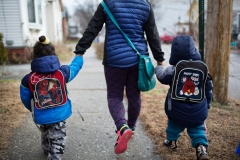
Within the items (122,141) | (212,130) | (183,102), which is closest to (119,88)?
(122,141)

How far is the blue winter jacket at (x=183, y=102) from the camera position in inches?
91.6

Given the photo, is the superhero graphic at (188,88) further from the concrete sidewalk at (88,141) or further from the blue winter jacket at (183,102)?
the concrete sidewalk at (88,141)

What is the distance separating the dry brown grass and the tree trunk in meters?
0.35

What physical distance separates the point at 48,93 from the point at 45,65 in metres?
0.25

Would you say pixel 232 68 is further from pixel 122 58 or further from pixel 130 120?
pixel 122 58

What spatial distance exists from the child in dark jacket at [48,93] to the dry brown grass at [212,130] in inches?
43.5

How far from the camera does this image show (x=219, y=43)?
4039 mm

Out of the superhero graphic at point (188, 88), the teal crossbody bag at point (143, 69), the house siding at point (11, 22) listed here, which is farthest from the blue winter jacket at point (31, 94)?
the house siding at point (11, 22)

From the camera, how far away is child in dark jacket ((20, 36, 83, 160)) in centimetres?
221

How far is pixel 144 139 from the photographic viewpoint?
3.03 metres

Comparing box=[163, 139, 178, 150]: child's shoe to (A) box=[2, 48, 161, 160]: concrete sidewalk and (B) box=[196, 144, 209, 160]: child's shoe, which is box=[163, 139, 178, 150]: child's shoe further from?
(B) box=[196, 144, 209, 160]: child's shoe

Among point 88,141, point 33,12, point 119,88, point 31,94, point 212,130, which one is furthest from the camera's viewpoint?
point 33,12

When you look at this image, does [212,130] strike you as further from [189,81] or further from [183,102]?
[189,81]

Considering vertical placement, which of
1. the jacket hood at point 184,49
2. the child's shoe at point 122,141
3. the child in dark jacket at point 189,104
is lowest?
the child's shoe at point 122,141
